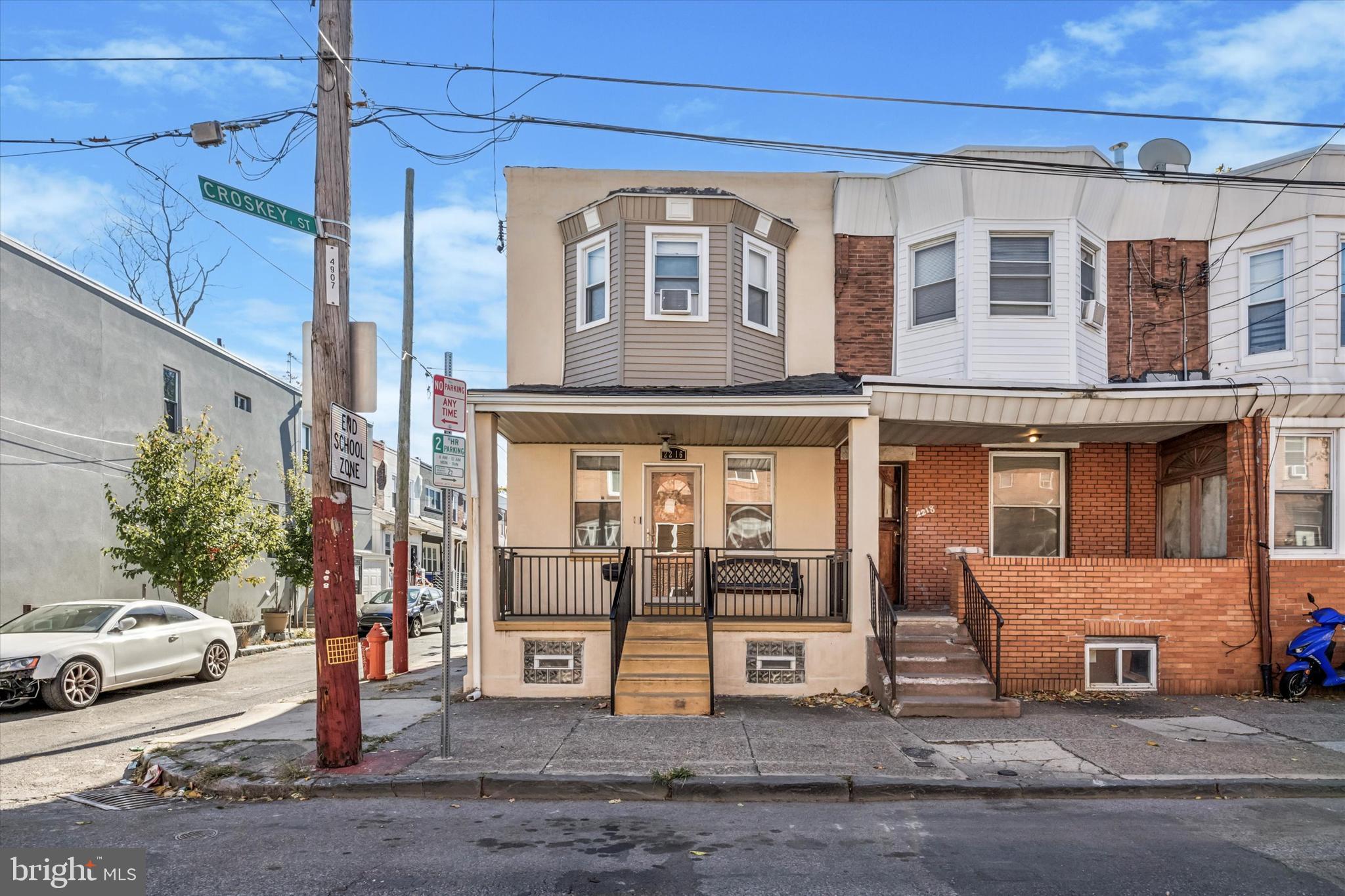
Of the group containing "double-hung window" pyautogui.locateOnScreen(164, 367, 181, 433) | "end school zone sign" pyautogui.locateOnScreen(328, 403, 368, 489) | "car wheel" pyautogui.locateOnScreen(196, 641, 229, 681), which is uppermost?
"double-hung window" pyautogui.locateOnScreen(164, 367, 181, 433)

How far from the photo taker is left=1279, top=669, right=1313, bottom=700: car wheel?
1012 centimetres

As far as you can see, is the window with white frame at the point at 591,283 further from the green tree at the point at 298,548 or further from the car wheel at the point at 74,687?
the green tree at the point at 298,548

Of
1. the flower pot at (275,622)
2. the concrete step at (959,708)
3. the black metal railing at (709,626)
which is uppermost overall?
the black metal railing at (709,626)

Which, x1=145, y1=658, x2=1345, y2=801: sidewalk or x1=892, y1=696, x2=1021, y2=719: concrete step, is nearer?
x1=145, y1=658, x2=1345, y2=801: sidewalk

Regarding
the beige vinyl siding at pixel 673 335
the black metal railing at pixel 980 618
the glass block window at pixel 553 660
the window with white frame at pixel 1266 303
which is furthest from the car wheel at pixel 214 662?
the window with white frame at pixel 1266 303

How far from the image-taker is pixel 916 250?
12508 millimetres

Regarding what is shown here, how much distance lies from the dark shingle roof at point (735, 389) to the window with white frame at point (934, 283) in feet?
4.42

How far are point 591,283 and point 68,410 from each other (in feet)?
36.1

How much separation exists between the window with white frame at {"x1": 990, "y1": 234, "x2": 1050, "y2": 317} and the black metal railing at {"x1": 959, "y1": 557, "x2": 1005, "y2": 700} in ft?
11.8

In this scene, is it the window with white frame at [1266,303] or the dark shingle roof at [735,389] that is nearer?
the dark shingle roof at [735,389]

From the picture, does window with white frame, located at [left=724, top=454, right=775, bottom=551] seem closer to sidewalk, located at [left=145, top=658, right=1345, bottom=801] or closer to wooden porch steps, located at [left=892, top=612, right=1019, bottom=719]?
wooden porch steps, located at [left=892, top=612, right=1019, bottom=719]

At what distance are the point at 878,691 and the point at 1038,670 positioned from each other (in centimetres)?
221

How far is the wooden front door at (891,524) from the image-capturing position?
12602 millimetres

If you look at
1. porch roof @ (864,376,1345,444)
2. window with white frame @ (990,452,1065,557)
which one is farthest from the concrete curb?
window with white frame @ (990,452,1065,557)
